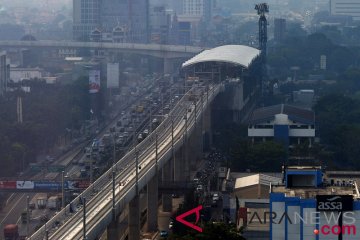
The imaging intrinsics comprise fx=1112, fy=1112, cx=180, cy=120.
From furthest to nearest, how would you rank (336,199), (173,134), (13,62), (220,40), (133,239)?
(220,40)
(13,62)
(173,134)
(133,239)
(336,199)

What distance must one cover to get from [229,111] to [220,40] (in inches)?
824

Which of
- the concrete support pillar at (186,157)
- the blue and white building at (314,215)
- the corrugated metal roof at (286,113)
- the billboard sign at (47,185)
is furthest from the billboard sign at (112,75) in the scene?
the blue and white building at (314,215)

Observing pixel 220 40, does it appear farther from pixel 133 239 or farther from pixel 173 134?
pixel 133 239

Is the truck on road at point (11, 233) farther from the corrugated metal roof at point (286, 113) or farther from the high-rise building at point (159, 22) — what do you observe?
the high-rise building at point (159, 22)

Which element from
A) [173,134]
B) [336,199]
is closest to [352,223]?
[336,199]

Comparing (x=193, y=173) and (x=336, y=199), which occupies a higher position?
(x=336, y=199)

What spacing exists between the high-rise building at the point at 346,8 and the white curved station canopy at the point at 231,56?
95.1 feet

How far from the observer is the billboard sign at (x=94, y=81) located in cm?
2195

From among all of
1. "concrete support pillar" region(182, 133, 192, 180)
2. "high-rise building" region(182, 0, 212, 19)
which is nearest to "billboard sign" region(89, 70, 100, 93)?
"concrete support pillar" region(182, 133, 192, 180)

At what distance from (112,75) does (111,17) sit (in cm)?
1214

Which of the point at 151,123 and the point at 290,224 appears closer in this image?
the point at 290,224

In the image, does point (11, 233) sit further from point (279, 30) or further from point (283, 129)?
point (279, 30)

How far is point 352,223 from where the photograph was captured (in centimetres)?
810

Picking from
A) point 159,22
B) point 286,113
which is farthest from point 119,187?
point 159,22
